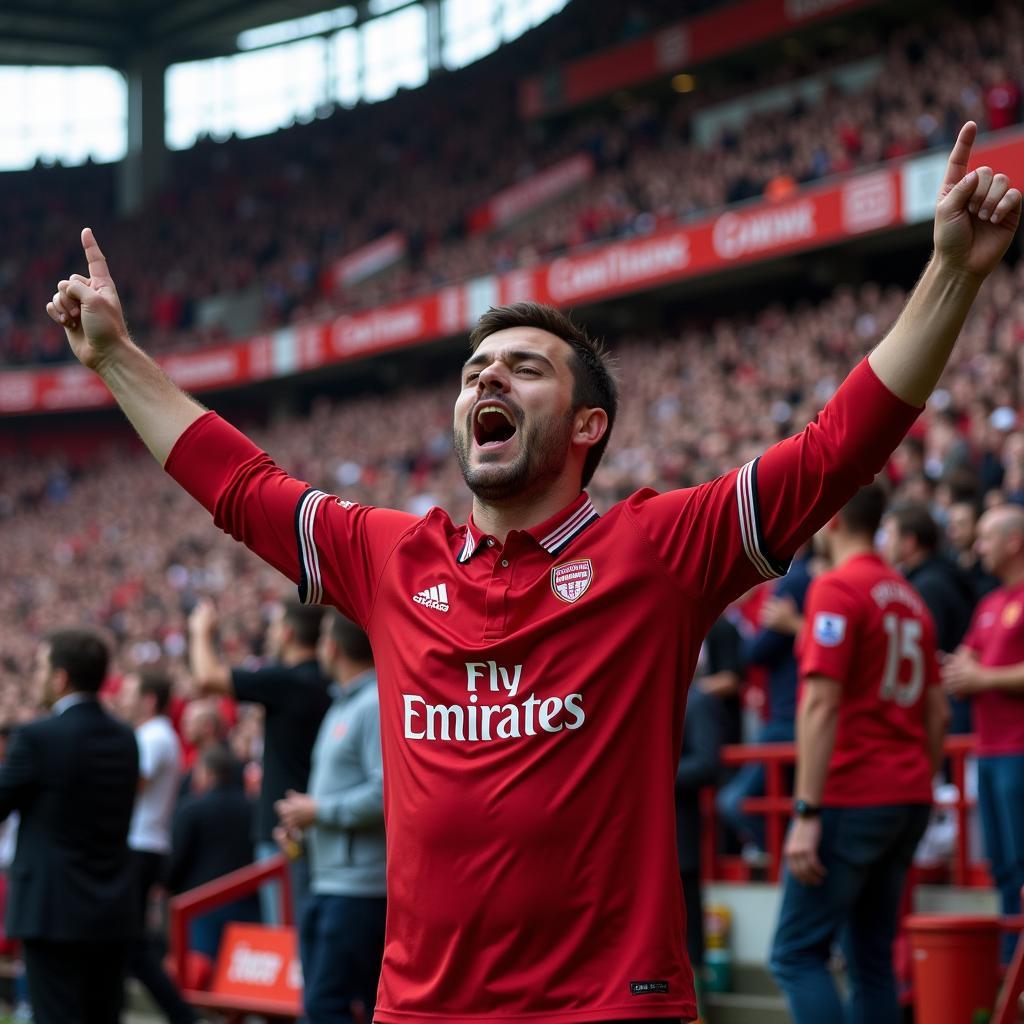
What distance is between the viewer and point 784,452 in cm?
275

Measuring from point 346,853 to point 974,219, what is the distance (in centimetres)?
367

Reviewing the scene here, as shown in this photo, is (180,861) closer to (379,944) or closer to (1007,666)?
(379,944)

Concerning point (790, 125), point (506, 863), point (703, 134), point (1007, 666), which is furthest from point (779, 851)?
point (703, 134)

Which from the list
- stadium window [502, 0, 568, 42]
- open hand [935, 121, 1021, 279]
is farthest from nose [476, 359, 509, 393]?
stadium window [502, 0, 568, 42]

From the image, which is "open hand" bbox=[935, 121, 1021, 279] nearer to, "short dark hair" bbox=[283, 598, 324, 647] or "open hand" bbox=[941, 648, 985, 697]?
"open hand" bbox=[941, 648, 985, 697]

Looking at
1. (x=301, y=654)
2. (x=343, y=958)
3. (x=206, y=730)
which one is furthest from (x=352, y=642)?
(x=206, y=730)

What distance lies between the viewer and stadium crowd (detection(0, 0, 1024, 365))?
23.1 m

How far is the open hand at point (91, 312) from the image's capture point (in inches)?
123

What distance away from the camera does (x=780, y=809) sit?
7.35 metres

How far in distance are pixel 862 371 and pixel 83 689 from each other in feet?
13.1

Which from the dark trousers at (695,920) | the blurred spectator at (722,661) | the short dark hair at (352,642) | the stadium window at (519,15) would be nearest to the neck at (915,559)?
the blurred spectator at (722,661)

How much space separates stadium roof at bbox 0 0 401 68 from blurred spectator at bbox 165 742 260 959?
33.1m

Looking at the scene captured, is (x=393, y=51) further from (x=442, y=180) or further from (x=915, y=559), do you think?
(x=915, y=559)

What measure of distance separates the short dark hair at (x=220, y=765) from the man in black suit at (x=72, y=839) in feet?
10.2
